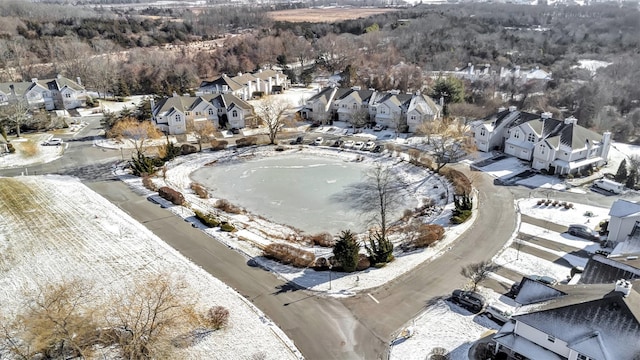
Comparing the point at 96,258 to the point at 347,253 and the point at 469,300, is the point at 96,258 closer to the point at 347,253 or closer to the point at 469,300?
the point at 347,253

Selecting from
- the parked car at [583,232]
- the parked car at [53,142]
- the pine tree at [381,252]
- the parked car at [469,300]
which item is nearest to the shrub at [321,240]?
the pine tree at [381,252]

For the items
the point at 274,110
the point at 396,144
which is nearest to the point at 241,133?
the point at 274,110

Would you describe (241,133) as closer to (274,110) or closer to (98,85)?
(274,110)

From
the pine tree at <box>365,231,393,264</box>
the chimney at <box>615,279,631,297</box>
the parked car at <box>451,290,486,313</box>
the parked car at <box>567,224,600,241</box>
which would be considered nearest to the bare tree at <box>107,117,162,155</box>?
the pine tree at <box>365,231,393,264</box>

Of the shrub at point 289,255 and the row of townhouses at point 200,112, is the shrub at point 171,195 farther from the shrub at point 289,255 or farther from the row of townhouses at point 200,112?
the row of townhouses at point 200,112

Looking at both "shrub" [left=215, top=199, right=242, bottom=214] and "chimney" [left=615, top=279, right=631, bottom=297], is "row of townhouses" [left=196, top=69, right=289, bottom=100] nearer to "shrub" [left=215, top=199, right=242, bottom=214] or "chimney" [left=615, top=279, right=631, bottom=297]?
"shrub" [left=215, top=199, right=242, bottom=214]

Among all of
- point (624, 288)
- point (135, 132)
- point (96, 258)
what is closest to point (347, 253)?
point (624, 288)

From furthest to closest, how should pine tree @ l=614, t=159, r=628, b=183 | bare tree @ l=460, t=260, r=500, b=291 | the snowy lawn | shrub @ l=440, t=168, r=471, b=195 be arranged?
the snowy lawn → pine tree @ l=614, t=159, r=628, b=183 → shrub @ l=440, t=168, r=471, b=195 → bare tree @ l=460, t=260, r=500, b=291
